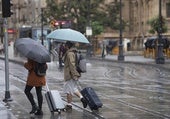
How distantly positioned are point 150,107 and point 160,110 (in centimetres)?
66

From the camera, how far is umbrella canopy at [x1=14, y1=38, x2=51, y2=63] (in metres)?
13.5

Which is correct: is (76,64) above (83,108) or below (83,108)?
above

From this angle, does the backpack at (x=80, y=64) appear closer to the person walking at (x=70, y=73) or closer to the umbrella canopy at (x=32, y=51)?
the person walking at (x=70, y=73)

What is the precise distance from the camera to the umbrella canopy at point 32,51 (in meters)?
13.5

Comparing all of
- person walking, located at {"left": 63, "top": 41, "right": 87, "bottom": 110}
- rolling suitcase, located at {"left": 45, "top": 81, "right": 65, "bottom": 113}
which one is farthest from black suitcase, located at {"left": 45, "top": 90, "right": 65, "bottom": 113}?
Result: person walking, located at {"left": 63, "top": 41, "right": 87, "bottom": 110}

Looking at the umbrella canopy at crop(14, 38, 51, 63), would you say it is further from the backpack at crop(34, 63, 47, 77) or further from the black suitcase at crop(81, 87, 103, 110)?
the black suitcase at crop(81, 87, 103, 110)

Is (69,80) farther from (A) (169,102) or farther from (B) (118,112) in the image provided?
(A) (169,102)

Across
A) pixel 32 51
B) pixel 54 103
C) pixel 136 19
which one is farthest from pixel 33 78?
pixel 136 19

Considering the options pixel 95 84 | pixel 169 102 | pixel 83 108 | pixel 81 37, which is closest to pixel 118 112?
pixel 83 108

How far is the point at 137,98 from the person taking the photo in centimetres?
1820

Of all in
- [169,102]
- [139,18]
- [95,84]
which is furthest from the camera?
[139,18]

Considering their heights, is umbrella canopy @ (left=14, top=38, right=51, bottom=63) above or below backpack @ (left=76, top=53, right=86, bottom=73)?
above

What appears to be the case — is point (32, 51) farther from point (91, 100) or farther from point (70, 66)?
point (91, 100)

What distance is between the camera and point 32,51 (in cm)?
1362
